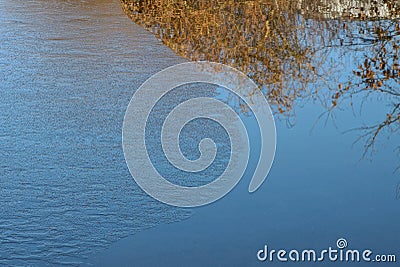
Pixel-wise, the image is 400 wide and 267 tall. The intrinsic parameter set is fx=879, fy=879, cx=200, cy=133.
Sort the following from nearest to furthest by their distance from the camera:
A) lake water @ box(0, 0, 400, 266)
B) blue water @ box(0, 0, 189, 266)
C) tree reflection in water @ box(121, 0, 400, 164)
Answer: lake water @ box(0, 0, 400, 266)
blue water @ box(0, 0, 189, 266)
tree reflection in water @ box(121, 0, 400, 164)

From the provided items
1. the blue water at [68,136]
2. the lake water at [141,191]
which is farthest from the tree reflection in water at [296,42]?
the blue water at [68,136]

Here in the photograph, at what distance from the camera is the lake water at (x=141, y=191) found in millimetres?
3996

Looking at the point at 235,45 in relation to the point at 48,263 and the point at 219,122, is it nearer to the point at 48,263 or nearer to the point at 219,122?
the point at 219,122

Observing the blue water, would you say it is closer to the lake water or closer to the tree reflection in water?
the lake water

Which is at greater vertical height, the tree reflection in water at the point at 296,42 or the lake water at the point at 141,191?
the tree reflection in water at the point at 296,42

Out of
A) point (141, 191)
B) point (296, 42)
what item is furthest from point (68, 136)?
point (296, 42)

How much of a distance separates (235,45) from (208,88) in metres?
1.29

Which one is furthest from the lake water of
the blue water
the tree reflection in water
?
the tree reflection in water

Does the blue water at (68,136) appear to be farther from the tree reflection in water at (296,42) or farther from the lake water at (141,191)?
the tree reflection in water at (296,42)

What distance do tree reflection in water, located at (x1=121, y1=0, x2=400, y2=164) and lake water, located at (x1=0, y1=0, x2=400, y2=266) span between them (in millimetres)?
110

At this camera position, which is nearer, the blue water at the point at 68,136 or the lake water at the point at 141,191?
the lake water at the point at 141,191

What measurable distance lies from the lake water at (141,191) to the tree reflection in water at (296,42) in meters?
0.11

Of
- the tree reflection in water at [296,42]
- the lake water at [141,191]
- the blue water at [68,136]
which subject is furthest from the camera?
the tree reflection in water at [296,42]

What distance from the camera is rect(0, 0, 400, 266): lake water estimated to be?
13.1 feet
